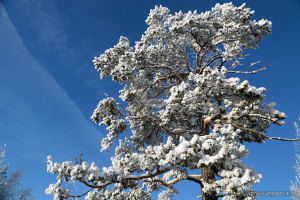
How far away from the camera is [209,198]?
24.4 feet

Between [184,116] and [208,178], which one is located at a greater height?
[184,116]

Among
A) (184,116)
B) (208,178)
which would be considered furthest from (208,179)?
(184,116)

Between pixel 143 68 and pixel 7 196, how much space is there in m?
22.0

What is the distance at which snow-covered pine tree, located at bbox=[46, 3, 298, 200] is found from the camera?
557 cm

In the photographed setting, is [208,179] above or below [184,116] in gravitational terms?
below

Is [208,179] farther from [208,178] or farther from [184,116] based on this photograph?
[184,116]

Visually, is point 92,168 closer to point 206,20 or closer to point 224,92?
point 224,92

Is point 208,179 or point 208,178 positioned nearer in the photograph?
point 208,179

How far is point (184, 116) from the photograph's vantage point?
7.67 meters

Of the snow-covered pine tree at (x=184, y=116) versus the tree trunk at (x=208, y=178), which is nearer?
the snow-covered pine tree at (x=184, y=116)

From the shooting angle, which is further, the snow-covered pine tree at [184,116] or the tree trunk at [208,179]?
the tree trunk at [208,179]

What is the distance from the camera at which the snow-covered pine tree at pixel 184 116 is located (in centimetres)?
557

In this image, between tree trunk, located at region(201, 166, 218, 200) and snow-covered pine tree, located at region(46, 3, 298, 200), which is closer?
snow-covered pine tree, located at region(46, 3, 298, 200)

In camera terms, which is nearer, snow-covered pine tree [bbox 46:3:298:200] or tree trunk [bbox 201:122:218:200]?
snow-covered pine tree [bbox 46:3:298:200]
